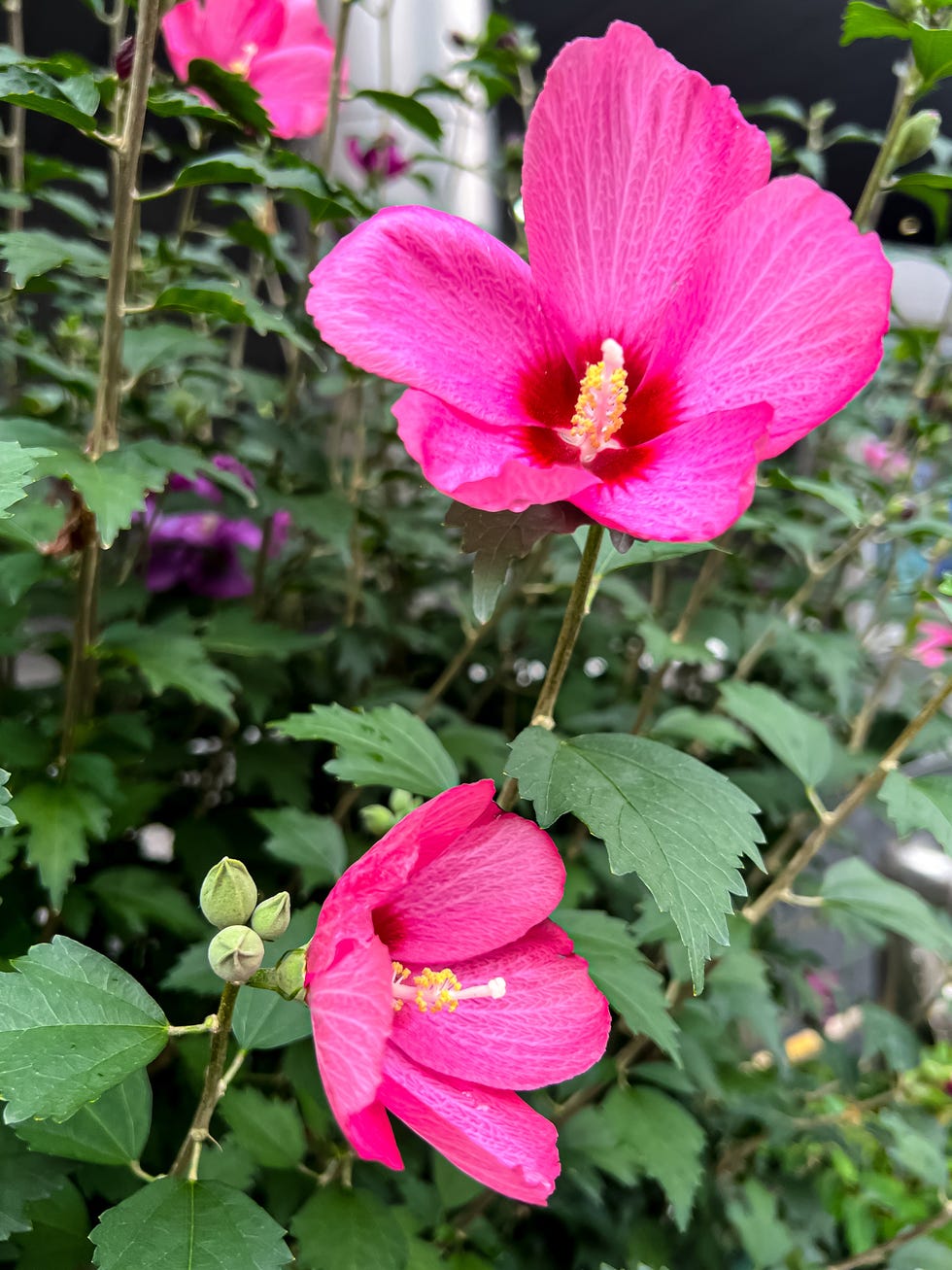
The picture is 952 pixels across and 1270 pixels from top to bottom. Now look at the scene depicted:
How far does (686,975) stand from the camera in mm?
630

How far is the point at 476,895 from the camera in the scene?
38cm

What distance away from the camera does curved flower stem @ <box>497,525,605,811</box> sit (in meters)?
0.37

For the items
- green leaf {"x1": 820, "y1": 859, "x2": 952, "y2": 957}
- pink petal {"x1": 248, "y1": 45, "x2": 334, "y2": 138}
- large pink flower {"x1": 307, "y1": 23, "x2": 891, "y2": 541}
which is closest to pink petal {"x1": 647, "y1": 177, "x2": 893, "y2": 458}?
large pink flower {"x1": 307, "y1": 23, "x2": 891, "y2": 541}

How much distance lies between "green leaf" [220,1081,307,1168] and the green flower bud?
290 mm

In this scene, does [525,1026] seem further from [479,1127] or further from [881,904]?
[881,904]

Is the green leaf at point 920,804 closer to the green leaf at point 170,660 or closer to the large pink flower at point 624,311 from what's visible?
the large pink flower at point 624,311

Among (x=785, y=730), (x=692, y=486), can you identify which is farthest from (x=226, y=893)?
(x=785, y=730)

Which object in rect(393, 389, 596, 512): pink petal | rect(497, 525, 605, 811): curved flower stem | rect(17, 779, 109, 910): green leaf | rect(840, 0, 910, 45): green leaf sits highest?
rect(840, 0, 910, 45): green leaf

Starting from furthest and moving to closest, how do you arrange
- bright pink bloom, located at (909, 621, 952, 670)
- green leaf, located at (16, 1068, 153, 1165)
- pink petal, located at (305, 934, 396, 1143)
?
bright pink bloom, located at (909, 621, 952, 670), green leaf, located at (16, 1068, 153, 1165), pink petal, located at (305, 934, 396, 1143)

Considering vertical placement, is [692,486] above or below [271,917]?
above

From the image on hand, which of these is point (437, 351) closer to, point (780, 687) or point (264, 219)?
point (264, 219)

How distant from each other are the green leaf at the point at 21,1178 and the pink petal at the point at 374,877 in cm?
26

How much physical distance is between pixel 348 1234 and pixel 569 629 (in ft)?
1.22

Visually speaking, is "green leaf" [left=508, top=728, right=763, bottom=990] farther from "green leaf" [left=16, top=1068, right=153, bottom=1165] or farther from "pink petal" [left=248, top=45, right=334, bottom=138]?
"pink petal" [left=248, top=45, right=334, bottom=138]
